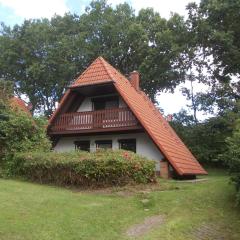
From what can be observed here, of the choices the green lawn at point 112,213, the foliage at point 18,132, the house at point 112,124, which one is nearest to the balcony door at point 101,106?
the house at point 112,124

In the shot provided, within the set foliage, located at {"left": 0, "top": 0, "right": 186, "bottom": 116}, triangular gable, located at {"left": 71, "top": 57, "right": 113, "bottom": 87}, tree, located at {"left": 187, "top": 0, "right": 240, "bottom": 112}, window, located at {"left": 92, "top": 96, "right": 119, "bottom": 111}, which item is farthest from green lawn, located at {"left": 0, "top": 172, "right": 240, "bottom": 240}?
foliage, located at {"left": 0, "top": 0, "right": 186, "bottom": 116}

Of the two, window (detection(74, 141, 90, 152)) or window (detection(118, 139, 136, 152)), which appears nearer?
window (detection(118, 139, 136, 152))

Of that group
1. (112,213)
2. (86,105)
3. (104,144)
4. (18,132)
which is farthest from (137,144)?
(112,213)

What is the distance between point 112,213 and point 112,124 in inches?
443

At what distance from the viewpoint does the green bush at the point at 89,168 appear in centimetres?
1530

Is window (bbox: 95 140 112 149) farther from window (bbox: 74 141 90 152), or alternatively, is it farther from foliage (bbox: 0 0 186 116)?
foliage (bbox: 0 0 186 116)

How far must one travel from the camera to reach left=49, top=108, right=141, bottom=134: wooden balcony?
2191cm

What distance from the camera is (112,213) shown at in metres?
11.4

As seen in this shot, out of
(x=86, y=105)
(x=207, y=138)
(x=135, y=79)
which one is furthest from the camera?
(x=207, y=138)

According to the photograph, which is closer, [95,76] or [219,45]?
[95,76]

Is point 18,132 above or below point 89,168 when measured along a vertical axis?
above

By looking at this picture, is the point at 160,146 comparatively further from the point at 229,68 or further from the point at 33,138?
the point at 229,68

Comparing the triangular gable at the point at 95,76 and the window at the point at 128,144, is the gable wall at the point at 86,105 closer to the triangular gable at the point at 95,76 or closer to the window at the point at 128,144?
the triangular gable at the point at 95,76

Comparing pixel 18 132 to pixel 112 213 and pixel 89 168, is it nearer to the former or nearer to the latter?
pixel 89 168
